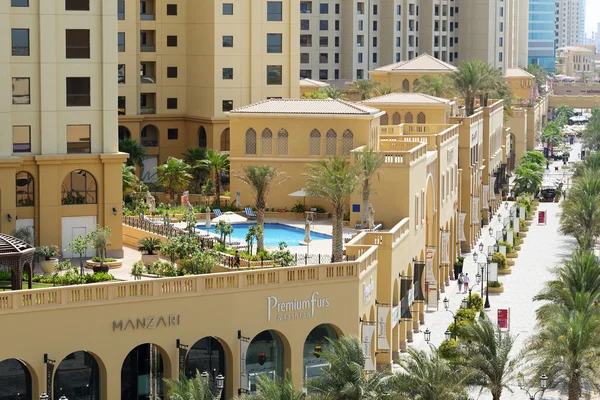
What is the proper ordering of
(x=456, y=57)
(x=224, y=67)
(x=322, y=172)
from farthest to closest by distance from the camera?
(x=456, y=57) < (x=224, y=67) < (x=322, y=172)

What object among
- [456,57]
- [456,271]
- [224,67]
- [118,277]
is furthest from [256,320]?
[456,57]

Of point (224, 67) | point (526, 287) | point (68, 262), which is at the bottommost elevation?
point (526, 287)

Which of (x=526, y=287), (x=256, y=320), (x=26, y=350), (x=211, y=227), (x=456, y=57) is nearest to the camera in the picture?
(x=26, y=350)

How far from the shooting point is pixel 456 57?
166875 millimetres

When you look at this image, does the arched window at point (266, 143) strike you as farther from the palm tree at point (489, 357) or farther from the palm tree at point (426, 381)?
the palm tree at point (426, 381)

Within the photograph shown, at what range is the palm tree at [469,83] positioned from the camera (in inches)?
3743

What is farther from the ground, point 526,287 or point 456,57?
point 456,57

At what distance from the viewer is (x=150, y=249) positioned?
5175 centimetres

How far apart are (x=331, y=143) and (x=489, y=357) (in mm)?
21618

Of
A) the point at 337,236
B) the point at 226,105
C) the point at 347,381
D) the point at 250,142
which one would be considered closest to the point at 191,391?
the point at 347,381

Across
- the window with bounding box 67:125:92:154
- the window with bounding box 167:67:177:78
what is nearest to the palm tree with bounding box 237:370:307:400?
the window with bounding box 67:125:92:154

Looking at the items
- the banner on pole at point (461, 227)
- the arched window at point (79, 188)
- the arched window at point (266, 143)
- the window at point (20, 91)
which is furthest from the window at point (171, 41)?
the window at point (20, 91)

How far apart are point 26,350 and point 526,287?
132 ft

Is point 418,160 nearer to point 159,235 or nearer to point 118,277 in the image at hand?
point 159,235
